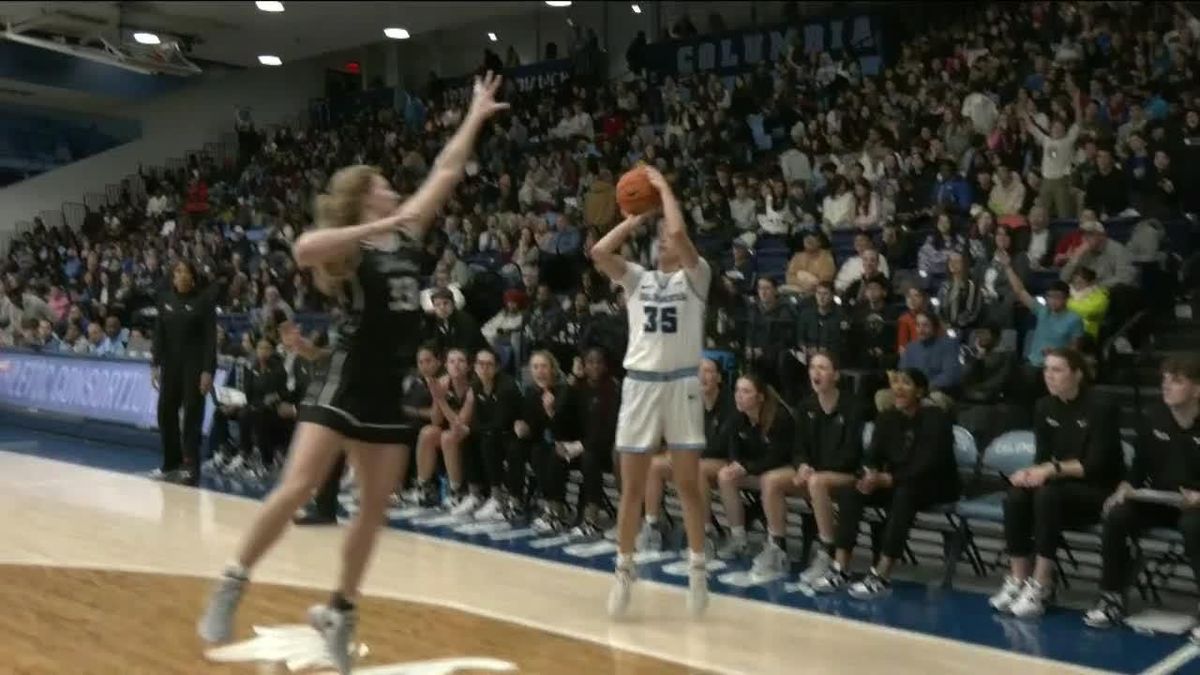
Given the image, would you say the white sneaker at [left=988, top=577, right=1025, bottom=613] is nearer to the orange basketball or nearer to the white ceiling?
the orange basketball

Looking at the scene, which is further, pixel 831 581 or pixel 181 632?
pixel 831 581

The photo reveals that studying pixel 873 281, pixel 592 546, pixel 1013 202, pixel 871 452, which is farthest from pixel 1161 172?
pixel 592 546

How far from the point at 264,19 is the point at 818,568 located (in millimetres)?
13869

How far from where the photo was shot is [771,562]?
20.1 feet

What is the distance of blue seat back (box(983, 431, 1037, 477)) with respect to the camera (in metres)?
6.25

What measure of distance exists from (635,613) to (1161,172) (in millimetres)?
6116

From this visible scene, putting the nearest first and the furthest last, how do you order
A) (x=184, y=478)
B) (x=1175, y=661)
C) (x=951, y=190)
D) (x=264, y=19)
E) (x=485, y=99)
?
(x=485, y=99), (x=1175, y=661), (x=184, y=478), (x=951, y=190), (x=264, y=19)

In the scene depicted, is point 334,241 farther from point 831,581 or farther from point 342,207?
point 831,581

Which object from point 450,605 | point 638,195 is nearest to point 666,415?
point 638,195

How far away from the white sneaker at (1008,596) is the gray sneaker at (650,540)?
6.28ft

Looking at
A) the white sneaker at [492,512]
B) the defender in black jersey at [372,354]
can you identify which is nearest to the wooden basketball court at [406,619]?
the white sneaker at [492,512]

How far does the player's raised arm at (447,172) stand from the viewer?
12.2 ft

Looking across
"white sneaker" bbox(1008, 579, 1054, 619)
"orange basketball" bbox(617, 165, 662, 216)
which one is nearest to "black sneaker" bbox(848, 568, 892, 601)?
"white sneaker" bbox(1008, 579, 1054, 619)

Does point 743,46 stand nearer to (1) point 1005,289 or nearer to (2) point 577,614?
(1) point 1005,289
